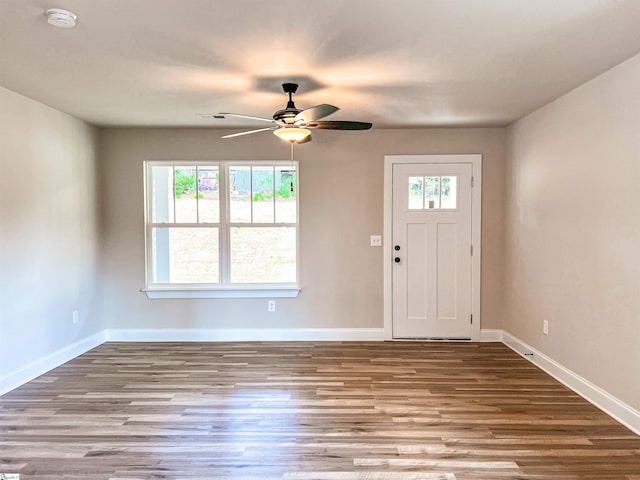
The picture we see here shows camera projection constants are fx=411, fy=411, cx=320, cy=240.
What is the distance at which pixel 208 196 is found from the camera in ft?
15.1

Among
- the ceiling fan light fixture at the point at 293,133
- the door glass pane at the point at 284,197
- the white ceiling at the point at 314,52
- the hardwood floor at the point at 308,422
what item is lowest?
the hardwood floor at the point at 308,422

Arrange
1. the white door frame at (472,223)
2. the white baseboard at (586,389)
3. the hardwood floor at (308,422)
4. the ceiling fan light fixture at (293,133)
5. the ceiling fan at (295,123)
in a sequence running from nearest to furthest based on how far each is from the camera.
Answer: the hardwood floor at (308,422), the white baseboard at (586,389), the ceiling fan at (295,123), the ceiling fan light fixture at (293,133), the white door frame at (472,223)

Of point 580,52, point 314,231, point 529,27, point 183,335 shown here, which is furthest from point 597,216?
point 183,335

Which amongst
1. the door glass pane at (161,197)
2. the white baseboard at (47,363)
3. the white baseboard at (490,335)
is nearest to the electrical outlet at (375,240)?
the white baseboard at (490,335)

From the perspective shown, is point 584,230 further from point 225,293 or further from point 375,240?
point 225,293

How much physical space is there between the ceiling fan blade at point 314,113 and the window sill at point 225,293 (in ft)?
7.26

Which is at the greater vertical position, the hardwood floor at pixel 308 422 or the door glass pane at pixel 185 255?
the door glass pane at pixel 185 255

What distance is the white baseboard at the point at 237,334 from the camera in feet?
15.0

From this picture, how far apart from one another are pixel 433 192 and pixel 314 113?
2.25 metres

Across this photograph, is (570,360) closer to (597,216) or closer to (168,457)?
(597,216)

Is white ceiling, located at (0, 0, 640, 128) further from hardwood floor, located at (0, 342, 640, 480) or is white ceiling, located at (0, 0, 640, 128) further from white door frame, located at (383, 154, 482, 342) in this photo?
hardwood floor, located at (0, 342, 640, 480)

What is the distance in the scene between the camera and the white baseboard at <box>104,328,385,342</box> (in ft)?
15.0

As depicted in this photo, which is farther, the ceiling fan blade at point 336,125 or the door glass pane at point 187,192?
the door glass pane at point 187,192

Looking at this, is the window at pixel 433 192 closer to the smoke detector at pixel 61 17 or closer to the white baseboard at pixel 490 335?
the white baseboard at pixel 490 335
